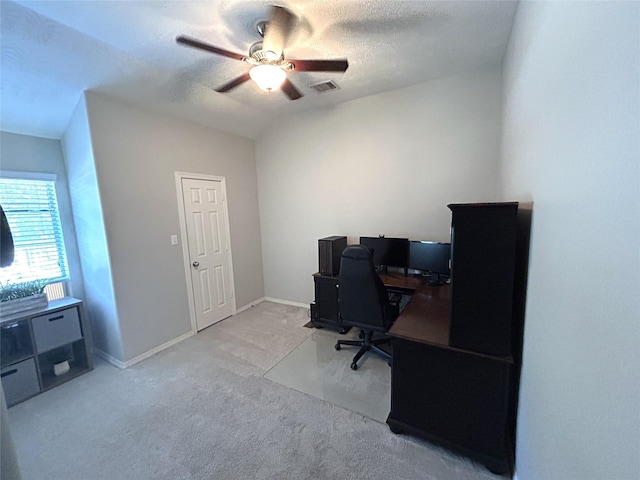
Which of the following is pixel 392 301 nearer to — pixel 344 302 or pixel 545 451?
pixel 344 302

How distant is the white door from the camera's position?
A: 3305mm

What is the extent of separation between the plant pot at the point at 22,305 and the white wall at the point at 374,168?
2.61 m

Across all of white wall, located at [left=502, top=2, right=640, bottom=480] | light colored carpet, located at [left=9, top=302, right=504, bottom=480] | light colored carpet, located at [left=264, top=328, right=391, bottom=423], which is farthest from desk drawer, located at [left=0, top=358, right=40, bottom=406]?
white wall, located at [left=502, top=2, right=640, bottom=480]

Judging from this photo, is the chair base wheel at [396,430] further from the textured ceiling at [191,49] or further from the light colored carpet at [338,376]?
the textured ceiling at [191,49]

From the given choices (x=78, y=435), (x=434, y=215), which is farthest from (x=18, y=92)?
(x=434, y=215)

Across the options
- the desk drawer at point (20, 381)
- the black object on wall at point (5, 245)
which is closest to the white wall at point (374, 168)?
the desk drawer at point (20, 381)

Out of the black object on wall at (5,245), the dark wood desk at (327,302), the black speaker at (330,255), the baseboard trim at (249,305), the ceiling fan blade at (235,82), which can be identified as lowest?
the baseboard trim at (249,305)

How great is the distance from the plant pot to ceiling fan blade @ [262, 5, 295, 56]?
3.04 meters

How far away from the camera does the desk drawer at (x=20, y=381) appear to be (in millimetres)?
2150

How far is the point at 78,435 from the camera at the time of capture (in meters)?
1.86

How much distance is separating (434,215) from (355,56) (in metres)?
1.81

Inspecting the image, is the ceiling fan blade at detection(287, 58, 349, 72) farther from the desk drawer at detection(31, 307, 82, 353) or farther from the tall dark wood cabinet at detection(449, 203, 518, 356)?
the desk drawer at detection(31, 307, 82, 353)

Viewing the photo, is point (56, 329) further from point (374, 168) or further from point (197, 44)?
point (374, 168)

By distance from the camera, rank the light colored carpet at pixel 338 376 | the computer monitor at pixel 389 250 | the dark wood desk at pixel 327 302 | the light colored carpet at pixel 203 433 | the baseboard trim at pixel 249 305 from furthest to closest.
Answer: the baseboard trim at pixel 249 305, the dark wood desk at pixel 327 302, the computer monitor at pixel 389 250, the light colored carpet at pixel 338 376, the light colored carpet at pixel 203 433
